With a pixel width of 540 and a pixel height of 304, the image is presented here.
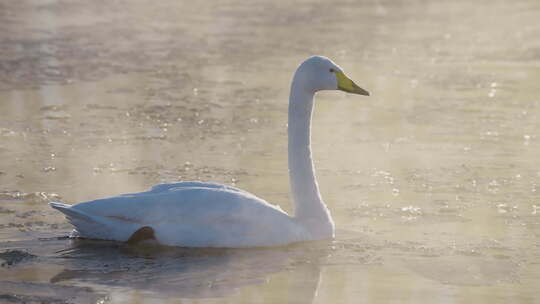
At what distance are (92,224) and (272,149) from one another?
3938mm

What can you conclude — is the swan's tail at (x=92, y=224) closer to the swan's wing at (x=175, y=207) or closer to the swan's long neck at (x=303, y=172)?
the swan's wing at (x=175, y=207)

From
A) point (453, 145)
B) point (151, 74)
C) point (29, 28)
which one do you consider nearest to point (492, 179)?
point (453, 145)

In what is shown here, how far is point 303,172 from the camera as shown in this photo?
8.05 m

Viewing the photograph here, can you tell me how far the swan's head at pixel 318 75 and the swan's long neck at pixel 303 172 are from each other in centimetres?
5

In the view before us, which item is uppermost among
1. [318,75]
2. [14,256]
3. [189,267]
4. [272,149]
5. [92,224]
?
[318,75]

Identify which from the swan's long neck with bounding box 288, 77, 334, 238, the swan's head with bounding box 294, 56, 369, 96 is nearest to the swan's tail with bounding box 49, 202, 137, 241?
the swan's long neck with bounding box 288, 77, 334, 238

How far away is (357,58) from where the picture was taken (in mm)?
18484

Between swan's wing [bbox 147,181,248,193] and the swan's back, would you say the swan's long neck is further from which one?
swan's wing [bbox 147,181,248,193]

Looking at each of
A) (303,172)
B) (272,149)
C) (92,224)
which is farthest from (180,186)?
(272,149)

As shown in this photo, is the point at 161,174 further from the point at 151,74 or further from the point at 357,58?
the point at 357,58

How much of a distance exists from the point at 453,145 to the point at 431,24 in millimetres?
13117

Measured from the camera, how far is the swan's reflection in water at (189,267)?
6.63 m

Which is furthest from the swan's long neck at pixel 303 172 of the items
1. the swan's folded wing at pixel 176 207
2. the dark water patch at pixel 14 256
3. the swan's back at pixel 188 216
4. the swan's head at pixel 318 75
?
the dark water patch at pixel 14 256

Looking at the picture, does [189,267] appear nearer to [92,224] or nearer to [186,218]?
[186,218]
